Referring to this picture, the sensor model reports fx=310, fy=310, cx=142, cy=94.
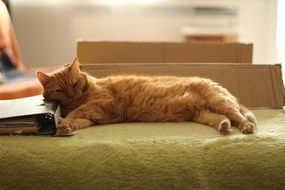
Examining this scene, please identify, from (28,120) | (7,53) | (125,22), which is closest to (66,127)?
(28,120)

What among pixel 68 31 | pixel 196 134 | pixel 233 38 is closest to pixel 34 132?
pixel 196 134

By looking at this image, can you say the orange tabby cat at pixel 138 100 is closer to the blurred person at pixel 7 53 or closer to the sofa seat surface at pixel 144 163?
the sofa seat surface at pixel 144 163

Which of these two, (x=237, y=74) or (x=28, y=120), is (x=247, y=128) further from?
(x=28, y=120)

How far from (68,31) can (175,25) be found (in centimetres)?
97

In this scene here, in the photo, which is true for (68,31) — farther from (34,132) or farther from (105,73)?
(34,132)

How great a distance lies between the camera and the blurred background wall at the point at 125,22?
8.95 feet

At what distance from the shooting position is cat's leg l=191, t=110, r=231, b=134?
0.96 metres

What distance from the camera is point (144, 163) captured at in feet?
2.63

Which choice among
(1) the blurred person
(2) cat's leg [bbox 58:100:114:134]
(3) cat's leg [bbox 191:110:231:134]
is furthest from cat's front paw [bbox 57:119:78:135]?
(1) the blurred person

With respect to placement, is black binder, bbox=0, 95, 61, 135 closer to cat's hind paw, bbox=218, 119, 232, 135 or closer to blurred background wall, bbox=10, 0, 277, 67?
cat's hind paw, bbox=218, 119, 232, 135

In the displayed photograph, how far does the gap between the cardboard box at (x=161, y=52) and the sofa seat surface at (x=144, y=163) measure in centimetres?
89

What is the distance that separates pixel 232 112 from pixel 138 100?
0.35 meters

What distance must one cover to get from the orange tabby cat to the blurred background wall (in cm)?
164

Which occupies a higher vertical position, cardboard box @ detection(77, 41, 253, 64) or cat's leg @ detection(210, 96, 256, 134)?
cardboard box @ detection(77, 41, 253, 64)
